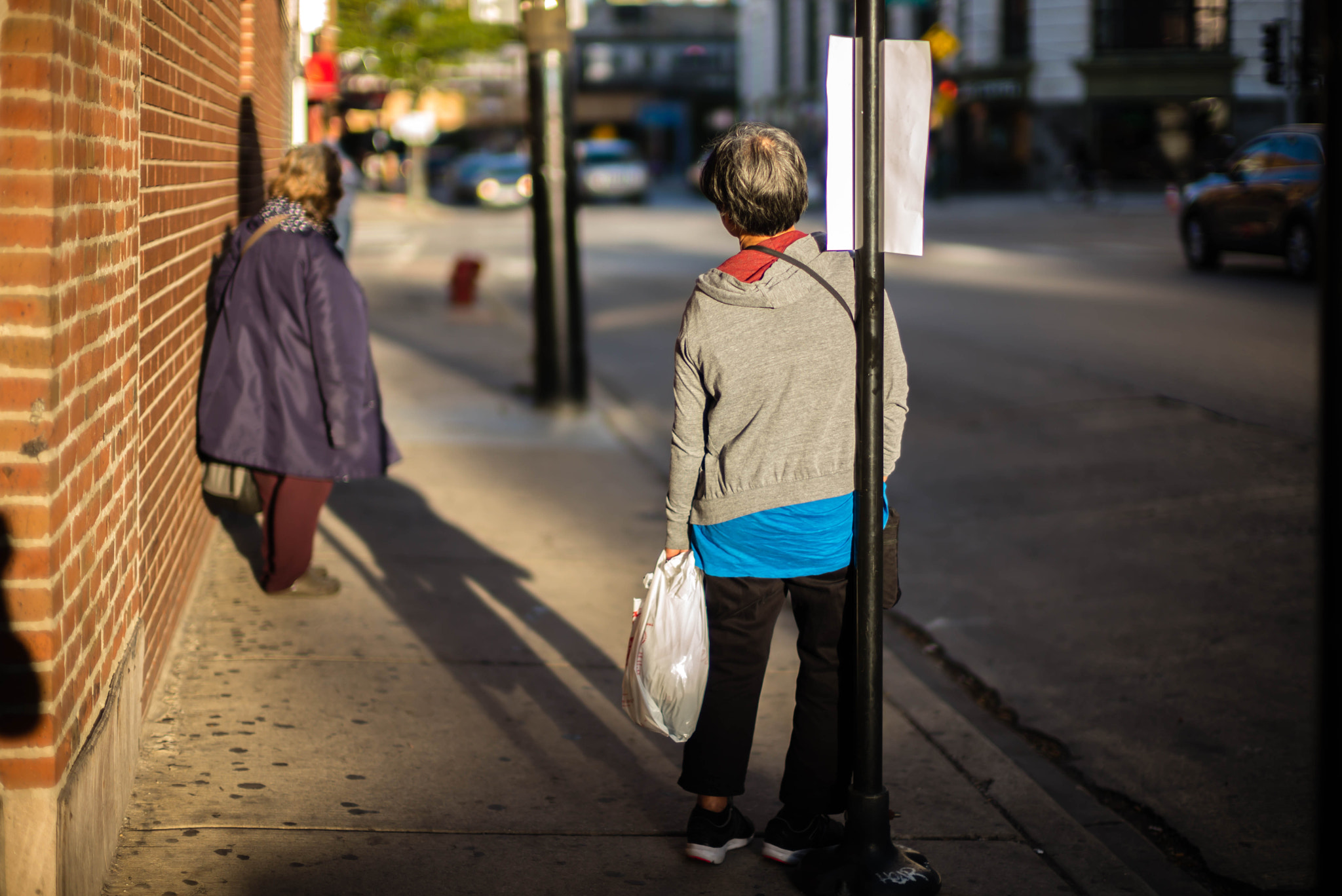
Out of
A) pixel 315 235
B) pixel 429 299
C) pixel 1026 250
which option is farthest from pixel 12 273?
pixel 1026 250

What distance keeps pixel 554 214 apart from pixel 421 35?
33.1 meters

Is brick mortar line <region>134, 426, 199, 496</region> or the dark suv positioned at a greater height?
the dark suv

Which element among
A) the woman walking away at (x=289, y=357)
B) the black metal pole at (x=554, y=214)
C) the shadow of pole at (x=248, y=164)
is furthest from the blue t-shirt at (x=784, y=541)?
the black metal pole at (x=554, y=214)

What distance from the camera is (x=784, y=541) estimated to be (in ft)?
10.7

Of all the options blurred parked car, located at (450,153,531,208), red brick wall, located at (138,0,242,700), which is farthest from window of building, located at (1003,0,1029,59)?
red brick wall, located at (138,0,242,700)

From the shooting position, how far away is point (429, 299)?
17594 mm

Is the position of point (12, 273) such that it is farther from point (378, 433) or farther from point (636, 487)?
point (636, 487)

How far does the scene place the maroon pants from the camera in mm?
5293

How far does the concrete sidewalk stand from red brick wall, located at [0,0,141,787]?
2.12 ft

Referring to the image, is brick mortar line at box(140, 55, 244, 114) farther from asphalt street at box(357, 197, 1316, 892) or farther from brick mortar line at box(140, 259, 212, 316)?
asphalt street at box(357, 197, 1316, 892)

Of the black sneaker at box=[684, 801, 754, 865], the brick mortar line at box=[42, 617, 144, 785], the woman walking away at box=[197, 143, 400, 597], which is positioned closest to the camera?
the brick mortar line at box=[42, 617, 144, 785]

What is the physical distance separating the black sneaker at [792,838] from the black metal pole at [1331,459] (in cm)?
164

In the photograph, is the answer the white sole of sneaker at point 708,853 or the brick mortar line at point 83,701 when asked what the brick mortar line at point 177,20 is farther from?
the white sole of sneaker at point 708,853

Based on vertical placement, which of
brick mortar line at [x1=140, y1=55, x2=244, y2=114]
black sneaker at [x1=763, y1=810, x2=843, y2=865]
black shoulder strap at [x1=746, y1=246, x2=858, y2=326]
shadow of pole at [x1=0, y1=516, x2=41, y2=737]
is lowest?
black sneaker at [x1=763, y1=810, x2=843, y2=865]
